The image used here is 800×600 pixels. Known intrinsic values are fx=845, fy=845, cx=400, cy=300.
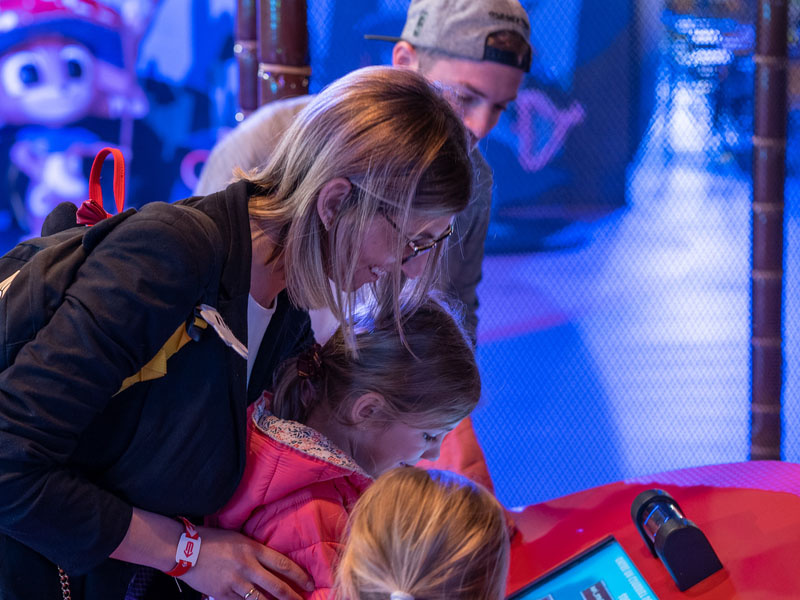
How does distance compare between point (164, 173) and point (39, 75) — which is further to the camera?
point (39, 75)

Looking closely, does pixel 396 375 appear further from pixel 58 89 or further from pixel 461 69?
pixel 58 89

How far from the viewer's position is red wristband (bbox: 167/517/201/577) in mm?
1154

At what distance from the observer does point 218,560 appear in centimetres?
117

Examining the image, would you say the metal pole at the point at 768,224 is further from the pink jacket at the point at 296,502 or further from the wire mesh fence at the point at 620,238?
the pink jacket at the point at 296,502

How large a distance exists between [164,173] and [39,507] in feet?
8.26

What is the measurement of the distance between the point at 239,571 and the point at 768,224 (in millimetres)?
1867

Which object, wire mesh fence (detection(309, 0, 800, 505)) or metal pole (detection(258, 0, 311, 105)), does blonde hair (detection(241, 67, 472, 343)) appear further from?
wire mesh fence (detection(309, 0, 800, 505))

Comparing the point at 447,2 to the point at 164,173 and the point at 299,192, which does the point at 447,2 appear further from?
the point at 164,173

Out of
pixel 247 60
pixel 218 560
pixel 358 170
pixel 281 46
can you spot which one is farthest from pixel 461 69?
pixel 218 560

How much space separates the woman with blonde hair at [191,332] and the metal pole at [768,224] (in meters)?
1.49

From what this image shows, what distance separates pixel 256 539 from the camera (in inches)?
48.9

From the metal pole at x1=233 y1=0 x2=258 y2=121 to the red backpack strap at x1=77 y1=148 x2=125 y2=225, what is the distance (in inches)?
50.0

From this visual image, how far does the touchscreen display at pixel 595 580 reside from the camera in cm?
126

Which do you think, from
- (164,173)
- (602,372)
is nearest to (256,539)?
(602,372)
